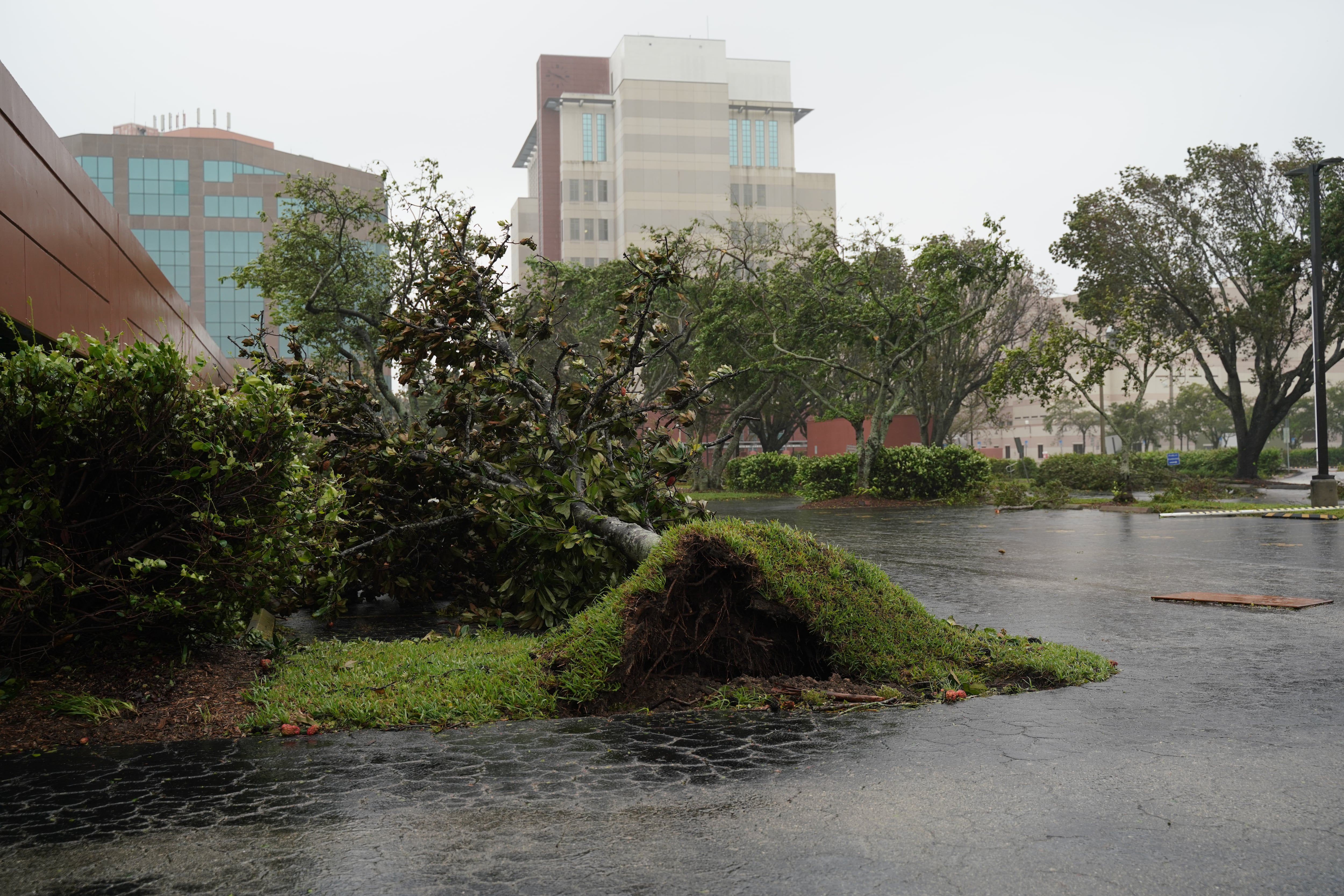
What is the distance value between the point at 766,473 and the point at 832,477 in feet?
33.1

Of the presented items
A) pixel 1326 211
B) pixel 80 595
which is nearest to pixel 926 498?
pixel 1326 211

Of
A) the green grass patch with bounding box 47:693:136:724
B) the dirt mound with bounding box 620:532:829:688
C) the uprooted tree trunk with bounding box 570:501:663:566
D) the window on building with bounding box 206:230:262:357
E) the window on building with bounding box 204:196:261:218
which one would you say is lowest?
the green grass patch with bounding box 47:693:136:724

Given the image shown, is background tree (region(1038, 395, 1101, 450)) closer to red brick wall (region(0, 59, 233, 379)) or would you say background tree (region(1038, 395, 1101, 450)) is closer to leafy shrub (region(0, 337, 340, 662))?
red brick wall (region(0, 59, 233, 379))

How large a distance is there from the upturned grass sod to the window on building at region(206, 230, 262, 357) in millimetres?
93020

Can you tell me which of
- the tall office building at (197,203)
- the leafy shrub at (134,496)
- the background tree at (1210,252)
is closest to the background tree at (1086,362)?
the background tree at (1210,252)

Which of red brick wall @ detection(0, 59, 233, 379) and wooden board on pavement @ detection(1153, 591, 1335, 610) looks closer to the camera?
red brick wall @ detection(0, 59, 233, 379)

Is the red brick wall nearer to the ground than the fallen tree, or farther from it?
farther from it

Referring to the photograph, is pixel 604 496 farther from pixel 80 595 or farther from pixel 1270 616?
pixel 1270 616

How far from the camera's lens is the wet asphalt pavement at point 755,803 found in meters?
3.16

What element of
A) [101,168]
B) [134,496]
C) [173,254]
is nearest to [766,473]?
[134,496]

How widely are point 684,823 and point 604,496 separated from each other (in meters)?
4.70

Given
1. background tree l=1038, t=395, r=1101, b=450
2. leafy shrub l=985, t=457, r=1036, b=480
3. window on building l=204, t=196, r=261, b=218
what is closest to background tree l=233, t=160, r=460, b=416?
leafy shrub l=985, t=457, r=1036, b=480

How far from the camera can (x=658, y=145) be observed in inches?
3644

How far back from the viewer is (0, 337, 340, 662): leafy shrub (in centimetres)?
505
